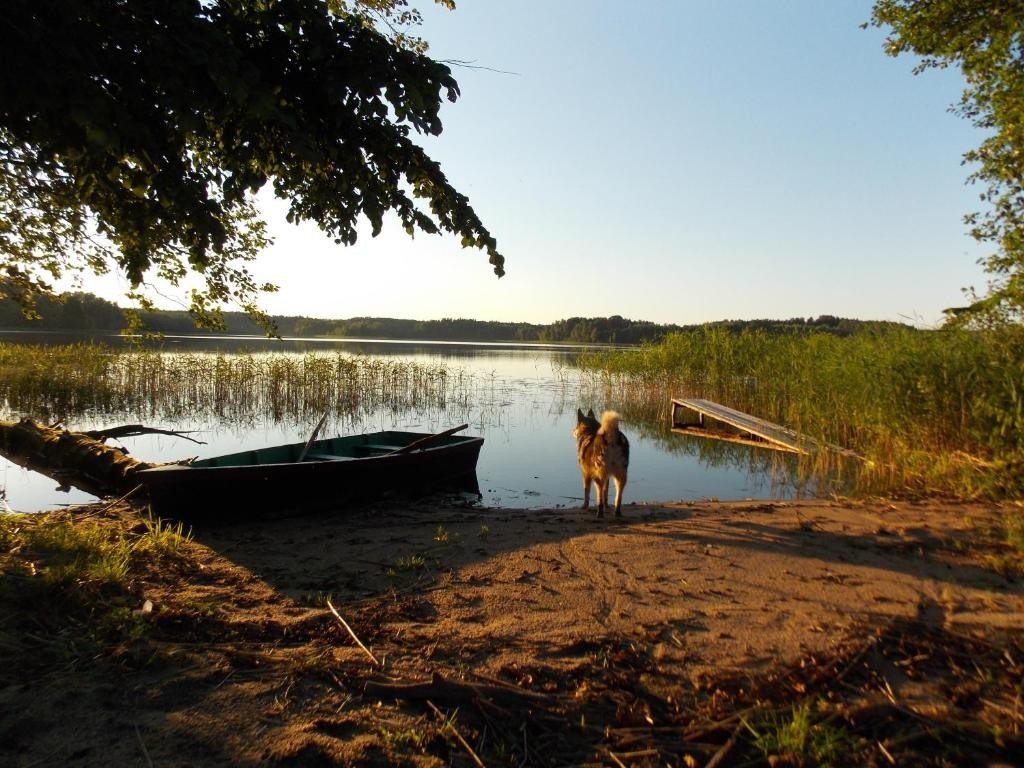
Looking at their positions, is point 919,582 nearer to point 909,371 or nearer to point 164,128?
point 909,371

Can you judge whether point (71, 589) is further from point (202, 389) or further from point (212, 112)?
point (202, 389)

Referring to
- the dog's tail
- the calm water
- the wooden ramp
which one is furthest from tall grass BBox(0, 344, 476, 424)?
the dog's tail

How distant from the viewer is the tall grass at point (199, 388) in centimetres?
1764

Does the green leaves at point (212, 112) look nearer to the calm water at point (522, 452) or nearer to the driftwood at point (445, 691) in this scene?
the driftwood at point (445, 691)

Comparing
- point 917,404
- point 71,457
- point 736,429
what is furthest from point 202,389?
point 917,404

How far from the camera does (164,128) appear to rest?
3.88 m

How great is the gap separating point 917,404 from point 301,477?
8.67m

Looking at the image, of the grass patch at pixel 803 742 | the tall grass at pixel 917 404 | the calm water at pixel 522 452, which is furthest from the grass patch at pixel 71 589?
the tall grass at pixel 917 404

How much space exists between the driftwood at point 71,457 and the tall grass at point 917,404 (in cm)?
1058

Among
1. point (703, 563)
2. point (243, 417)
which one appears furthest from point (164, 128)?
point (243, 417)

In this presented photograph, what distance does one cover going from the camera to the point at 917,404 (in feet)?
28.2

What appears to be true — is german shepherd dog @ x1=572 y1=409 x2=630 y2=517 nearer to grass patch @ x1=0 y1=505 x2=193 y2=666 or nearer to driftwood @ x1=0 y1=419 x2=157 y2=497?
grass patch @ x1=0 y1=505 x2=193 y2=666

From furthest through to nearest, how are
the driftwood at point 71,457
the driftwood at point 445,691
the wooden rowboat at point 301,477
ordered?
the driftwood at point 71,457 → the wooden rowboat at point 301,477 → the driftwood at point 445,691

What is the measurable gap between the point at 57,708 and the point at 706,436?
1406cm
